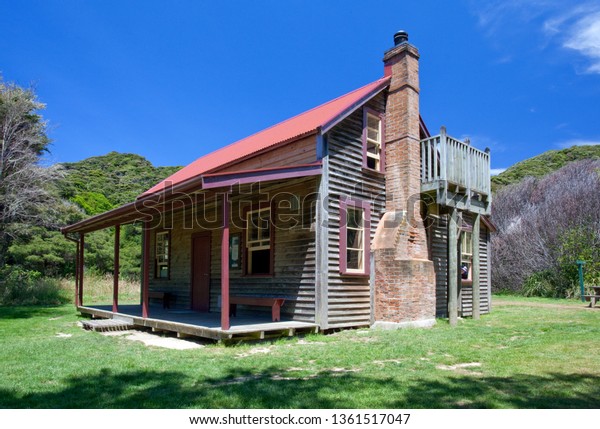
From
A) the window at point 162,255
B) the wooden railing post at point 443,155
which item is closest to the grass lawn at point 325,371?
the wooden railing post at point 443,155

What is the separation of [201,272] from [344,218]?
584cm

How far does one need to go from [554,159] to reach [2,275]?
150 feet

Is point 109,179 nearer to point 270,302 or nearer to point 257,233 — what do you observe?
point 257,233

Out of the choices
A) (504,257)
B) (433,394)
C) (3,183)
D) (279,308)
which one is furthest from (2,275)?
(504,257)

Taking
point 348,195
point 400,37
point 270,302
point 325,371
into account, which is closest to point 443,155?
point 348,195

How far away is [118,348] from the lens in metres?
8.66

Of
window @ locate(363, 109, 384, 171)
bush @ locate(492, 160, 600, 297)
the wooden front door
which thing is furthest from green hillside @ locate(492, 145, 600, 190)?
the wooden front door

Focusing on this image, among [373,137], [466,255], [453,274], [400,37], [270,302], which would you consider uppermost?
[400,37]

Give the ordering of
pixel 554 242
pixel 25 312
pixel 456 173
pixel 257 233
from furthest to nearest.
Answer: pixel 554 242, pixel 25 312, pixel 257 233, pixel 456 173

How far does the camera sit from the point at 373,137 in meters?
12.5

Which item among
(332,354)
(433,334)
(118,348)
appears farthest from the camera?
(433,334)

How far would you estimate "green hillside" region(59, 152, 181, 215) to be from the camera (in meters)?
37.4

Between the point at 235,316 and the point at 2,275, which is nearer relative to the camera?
the point at 235,316

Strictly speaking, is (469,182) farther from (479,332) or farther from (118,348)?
(118,348)
